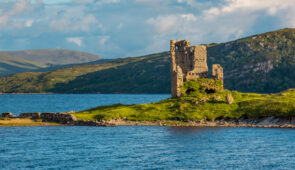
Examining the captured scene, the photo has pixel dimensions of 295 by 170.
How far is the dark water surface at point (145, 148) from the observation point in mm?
63219

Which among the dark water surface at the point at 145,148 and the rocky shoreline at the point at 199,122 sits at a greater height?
the rocky shoreline at the point at 199,122

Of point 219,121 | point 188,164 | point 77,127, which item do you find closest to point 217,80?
point 219,121

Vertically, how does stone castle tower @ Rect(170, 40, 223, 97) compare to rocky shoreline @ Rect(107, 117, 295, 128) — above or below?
above

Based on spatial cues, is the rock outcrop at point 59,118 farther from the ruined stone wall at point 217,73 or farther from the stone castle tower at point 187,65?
the ruined stone wall at point 217,73

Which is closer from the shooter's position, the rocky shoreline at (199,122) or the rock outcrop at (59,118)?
the rocky shoreline at (199,122)

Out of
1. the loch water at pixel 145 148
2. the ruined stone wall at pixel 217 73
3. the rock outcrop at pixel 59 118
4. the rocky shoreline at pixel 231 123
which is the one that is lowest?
the loch water at pixel 145 148

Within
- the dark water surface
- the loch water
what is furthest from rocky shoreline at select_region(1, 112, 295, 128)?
the dark water surface

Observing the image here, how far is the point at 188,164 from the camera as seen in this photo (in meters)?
63.2

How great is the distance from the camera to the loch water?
6322cm

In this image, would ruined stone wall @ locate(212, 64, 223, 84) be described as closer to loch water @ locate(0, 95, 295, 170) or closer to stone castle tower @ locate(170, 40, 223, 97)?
stone castle tower @ locate(170, 40, 223, 97)

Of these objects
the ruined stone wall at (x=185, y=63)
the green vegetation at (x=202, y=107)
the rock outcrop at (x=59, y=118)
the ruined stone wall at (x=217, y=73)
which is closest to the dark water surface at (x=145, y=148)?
the rock outcrop at (x=59, y=118)

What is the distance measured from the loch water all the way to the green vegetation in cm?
702

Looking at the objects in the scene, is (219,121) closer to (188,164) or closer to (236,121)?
(236,121)

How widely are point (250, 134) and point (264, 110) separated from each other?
1456 centimetres
